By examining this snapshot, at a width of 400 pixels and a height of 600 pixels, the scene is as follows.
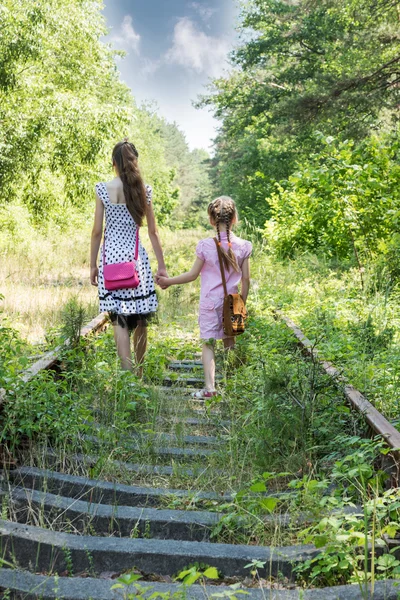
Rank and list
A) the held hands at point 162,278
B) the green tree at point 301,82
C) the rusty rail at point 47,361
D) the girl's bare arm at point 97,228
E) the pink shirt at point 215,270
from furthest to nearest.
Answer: the green tree at point 301,82 → the held hands at point 162,278 → the pink shirt at point 215,270 → the girl's bare arm at point 97,228 → the rusty rail at point 47,361

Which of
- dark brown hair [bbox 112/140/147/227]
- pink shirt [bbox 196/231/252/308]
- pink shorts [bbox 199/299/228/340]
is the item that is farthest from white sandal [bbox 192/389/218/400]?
dark brown hair [bbox 112/140/147/227]

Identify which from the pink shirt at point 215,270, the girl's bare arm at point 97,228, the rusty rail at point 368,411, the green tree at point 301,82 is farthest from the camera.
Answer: the green tree at point 301,82

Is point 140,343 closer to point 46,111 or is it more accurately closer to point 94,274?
point 94,274

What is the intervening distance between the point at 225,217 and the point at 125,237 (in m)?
0.95

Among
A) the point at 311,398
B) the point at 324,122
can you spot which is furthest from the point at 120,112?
the point at 311,398

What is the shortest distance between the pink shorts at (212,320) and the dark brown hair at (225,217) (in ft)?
1.32

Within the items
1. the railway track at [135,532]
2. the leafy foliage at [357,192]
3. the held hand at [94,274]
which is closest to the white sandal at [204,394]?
the railway track at [135,532]

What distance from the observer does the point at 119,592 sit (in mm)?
2781

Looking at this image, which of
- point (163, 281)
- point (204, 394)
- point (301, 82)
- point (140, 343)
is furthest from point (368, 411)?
point (301, 82)

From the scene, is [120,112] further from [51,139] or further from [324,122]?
[324,122]

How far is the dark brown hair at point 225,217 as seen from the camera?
628 centimetres

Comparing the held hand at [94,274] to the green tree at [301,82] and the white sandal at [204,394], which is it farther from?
the green tree at [301,82]

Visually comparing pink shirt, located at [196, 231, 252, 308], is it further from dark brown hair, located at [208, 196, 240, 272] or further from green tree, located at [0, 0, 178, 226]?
green tree, located at [0, 0, 178, 226]

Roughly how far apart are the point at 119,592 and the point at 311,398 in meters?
2.27
